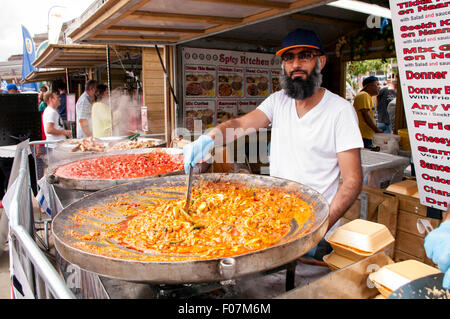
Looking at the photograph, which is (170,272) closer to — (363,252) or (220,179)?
(363,252)

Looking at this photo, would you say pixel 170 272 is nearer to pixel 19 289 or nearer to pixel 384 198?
pixel 19 289

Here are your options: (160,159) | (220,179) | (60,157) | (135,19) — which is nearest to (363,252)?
(220,179)

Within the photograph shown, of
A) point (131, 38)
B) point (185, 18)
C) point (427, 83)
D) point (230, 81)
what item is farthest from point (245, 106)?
point (427, 83)

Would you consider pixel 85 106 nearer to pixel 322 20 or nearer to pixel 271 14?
pixel 271 14

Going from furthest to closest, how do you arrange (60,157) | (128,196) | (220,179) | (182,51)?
(182,51) → (60,157) → (220,179) → (128,196)

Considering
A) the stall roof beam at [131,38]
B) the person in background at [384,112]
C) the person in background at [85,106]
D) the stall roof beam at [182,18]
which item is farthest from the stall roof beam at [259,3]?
the person in background at [384,112]

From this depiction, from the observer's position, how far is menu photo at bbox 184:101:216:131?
6.27 metres

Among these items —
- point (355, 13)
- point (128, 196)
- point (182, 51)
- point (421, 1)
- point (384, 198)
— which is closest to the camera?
point (128, 196)

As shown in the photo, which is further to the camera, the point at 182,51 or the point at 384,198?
the point at 182,51

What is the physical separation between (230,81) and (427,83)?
4.63 metres

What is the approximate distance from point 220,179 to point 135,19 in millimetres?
2827

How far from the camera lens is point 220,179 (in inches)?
88.1

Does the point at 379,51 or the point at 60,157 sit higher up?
the point at 379,51

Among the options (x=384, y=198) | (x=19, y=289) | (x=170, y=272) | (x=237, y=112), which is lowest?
(x=384, y=198)
